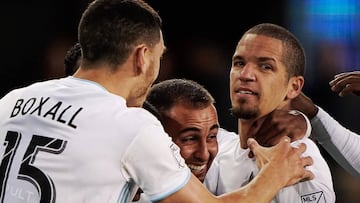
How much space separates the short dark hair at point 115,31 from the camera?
253 centimetres

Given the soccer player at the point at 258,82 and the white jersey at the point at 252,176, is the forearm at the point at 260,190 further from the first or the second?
the soccer player at the point at 258,82

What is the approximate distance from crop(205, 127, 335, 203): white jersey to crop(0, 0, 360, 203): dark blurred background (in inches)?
87.7

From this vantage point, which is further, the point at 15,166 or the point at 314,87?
the point at 314,87

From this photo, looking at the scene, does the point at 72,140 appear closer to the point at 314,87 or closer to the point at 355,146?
the point at 355,146

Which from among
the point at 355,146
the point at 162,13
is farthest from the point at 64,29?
the point at 355,146

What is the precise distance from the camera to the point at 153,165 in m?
2.36

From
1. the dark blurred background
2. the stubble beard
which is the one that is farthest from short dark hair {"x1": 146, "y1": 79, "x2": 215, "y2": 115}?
the dark blurred background

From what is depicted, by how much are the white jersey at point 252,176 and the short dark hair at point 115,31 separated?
0.77m

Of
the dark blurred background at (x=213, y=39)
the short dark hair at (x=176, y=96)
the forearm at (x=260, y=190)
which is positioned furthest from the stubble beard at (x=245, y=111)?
the dark blurred background at (x=213, y=39)

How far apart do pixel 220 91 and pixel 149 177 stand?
10.8 ft

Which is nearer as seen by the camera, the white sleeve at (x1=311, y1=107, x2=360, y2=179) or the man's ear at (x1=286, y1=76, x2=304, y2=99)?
the man's ear at (x1=286, y1=76, x2=304, y2=99)

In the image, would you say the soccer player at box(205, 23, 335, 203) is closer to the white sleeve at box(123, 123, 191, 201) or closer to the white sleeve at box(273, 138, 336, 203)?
the white sleeve at box(273, 138, 336, 203)

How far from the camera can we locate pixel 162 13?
6195 mm

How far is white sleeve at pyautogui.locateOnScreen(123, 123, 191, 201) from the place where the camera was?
92.7 inches
